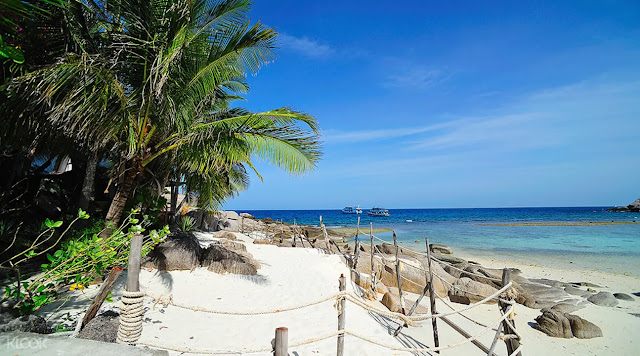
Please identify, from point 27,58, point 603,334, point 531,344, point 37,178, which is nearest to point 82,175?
point 37,178

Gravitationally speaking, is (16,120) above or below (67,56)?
below

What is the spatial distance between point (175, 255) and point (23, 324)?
456 centimetres

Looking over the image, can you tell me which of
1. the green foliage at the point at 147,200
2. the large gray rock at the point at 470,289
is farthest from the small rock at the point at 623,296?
the green foliage at the point at 147,200

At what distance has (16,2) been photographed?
2096 millimetres

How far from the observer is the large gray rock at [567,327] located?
633 cm

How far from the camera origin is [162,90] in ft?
16.5

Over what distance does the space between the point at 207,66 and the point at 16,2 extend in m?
3.53

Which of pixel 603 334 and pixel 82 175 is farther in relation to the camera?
pixel 82 175

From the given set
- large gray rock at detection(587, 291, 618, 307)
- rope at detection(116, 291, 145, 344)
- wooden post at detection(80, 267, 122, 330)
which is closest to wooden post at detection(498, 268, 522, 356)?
rope at detection(116, 291, 145, 344)

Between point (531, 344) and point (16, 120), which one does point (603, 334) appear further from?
point (16, 120)

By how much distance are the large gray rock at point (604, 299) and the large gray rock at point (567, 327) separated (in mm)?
2915

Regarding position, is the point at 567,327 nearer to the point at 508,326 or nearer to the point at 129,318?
the point at 508,326

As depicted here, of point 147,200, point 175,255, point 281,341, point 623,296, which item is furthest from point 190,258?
point 623,296

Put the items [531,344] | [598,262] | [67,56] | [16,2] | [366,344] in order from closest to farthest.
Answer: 1. [16,2]
2. [67,56]
3. [366,344]
4. [531,344]
5. [598,262]
